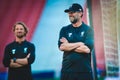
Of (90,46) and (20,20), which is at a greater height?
(20,20)

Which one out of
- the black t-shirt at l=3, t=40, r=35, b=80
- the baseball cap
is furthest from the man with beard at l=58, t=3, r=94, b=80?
the black t-shirt at l=3, t=40, r=35, b=80

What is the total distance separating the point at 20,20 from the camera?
4539 millimetres

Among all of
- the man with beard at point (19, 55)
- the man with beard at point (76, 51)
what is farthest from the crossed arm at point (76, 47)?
the man with beard at point (19, 55)

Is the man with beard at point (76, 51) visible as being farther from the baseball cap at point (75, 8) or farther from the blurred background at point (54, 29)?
the baseball cap at point (75, 8)

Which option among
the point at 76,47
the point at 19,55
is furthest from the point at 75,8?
the point at 19,55

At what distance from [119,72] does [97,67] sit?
290mm

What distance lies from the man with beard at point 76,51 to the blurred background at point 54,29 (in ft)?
0.28

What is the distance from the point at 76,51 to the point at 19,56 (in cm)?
72

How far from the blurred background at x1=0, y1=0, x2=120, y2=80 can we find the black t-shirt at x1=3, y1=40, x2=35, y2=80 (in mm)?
59

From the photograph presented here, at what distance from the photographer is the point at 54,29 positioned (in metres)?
4.51

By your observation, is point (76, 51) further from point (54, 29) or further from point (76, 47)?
point (54, 29)

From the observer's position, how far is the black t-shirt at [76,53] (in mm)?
4328

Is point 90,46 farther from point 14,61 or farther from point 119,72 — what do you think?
point 14,61

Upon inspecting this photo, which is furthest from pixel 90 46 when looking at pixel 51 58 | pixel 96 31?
pixel 51 58
